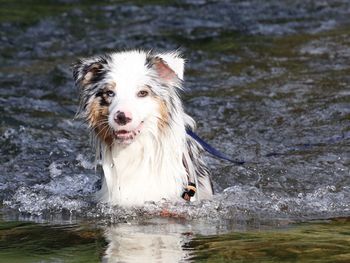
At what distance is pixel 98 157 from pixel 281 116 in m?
3.58

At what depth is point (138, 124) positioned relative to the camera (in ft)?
21.2

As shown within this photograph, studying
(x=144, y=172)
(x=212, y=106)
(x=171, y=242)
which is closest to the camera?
(x=171, y=242)

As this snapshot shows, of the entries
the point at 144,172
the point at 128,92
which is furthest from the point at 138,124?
the point at 144,172

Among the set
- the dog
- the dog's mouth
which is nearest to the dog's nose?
the dog

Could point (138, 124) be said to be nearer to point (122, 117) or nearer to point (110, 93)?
point (122, 117)

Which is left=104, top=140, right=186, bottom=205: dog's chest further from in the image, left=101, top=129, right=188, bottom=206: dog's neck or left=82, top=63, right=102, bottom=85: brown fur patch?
left=82, top=63, right=102, bottom=85: brown fur patch

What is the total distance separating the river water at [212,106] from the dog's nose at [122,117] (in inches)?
31.7

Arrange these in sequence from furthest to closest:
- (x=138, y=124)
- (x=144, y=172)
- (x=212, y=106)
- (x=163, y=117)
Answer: (x=212, y=106), (x=144, y=172), (x=163, y=117), (x=138, y=124)

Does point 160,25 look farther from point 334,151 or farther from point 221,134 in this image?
point 334,151

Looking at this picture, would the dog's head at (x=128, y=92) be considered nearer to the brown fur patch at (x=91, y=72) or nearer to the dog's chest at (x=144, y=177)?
the brown fur patch at (x=91, y=72)

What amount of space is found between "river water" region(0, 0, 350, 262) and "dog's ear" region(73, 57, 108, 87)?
1062mm

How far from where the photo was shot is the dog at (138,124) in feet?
21.5

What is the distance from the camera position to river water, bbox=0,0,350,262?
7060mm

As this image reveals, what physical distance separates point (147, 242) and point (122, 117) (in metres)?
0.99
